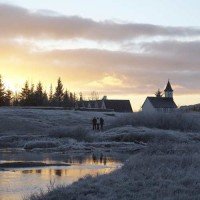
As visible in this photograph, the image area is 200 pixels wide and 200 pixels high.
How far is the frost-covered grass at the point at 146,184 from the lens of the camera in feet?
54.1

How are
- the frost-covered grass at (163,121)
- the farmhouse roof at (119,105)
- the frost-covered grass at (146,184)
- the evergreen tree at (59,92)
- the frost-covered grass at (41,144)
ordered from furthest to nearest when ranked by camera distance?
the evergreen tree at (59,92) → the farmhouse roof at (119,105) → the frost-covered grass at (163,121) → the frost-covered grass at (41,144) → the frost-covered grass at (146,184)

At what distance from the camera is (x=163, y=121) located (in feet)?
232

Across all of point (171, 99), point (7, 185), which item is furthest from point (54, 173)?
point (171, 99)

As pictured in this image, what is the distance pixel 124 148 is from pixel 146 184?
95.8 ft

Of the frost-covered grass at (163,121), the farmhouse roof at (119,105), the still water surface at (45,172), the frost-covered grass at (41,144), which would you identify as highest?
the farmhouse roof at (119,105)

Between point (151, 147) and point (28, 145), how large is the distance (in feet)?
68.7

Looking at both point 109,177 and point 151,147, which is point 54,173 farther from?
point 109,177

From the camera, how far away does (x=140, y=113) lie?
73000 millimetres

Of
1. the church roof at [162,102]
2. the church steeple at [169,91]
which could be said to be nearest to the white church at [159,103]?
the church roof at [162,102]

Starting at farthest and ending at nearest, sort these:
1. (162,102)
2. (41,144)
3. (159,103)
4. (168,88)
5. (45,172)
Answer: (168,88) < (162,102) < (159,103) < (41,144) < (45,172)

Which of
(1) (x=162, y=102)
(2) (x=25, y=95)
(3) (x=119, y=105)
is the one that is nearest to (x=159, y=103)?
(1) (x=162, y=102)

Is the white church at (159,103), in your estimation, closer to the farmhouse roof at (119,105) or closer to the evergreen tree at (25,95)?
the farmhouse roof at (119,105)

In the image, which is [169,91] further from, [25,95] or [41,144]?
[41,144]

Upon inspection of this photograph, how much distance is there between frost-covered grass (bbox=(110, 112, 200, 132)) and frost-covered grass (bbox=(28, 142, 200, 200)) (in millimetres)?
45911
